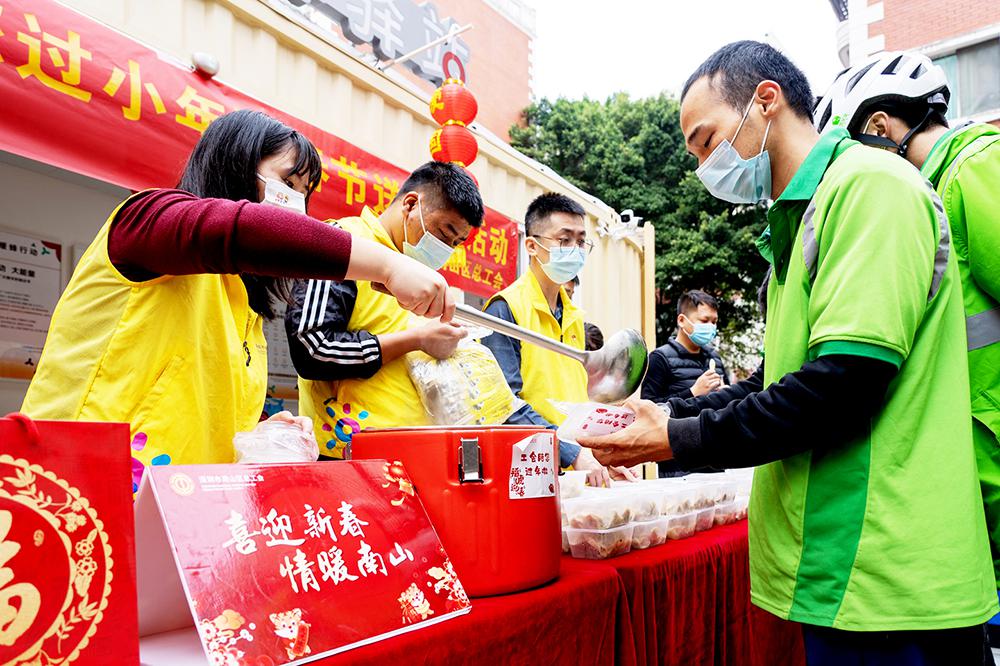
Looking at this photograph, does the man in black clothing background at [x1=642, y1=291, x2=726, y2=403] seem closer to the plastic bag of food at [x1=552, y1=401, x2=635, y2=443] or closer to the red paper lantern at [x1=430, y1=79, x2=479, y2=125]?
the red paper lantern at [x1=430, y1=79, x2=479, y2=125]

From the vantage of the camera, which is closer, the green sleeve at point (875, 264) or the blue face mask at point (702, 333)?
the green sleeve at point (875, 264)

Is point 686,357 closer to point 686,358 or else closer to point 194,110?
point 686,358

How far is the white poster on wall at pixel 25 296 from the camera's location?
2596mm

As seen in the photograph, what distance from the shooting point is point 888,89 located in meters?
1.42

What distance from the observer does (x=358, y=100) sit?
123 inches

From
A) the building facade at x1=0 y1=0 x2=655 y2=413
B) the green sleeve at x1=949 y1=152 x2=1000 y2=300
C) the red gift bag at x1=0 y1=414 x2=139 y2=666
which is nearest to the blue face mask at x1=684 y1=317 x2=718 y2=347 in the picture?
the building facade at x1=0 y1=0 x2=655 y2=413

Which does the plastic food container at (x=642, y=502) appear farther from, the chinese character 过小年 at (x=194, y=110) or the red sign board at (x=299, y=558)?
the chinese character 过小年 at (x=194, y=110)

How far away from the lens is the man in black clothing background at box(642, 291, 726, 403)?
3.69 m

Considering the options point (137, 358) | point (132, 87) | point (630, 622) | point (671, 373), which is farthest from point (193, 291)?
point (671, 373)

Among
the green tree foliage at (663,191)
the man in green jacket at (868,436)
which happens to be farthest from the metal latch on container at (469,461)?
the green tree foliage at (663,191)

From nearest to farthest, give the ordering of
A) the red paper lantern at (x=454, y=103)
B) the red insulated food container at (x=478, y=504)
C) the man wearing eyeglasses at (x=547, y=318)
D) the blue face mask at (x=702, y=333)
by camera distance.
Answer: the red insulated food container at (x=478, y=504) < the man wearing eyeglasses at (x=547, y=318) < the red paper lantern at (x=454, y=103) < the blue face mask at (x=702, y=333)

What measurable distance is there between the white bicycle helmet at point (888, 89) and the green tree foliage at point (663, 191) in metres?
10.6

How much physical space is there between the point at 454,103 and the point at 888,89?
2.21 m

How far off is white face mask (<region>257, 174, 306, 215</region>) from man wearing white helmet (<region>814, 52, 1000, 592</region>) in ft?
3.71
